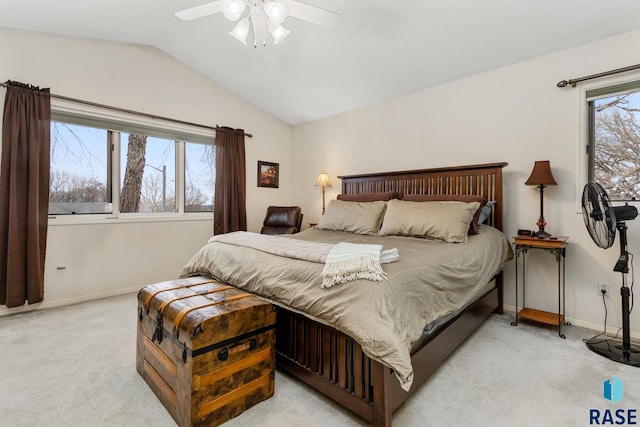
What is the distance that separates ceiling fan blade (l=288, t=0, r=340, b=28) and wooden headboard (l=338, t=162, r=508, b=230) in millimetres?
1929

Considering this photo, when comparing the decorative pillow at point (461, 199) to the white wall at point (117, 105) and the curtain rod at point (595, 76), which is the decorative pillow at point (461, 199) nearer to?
the curtain rod at point (595, 76)

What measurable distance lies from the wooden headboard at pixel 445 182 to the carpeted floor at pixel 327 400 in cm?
128

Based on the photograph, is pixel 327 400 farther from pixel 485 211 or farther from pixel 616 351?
pixel 485 211

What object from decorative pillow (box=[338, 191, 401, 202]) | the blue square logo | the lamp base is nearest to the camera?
the blue square logo

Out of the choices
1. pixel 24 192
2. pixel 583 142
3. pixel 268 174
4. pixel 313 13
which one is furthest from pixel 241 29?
pixel 583 142

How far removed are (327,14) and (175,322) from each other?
2.09 m

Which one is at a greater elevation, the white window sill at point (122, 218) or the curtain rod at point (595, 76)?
the curtain rod at point (595, 76)

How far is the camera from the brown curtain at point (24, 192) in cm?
272

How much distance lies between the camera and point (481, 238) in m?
2.48

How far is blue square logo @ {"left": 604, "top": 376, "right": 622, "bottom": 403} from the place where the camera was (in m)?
1.61

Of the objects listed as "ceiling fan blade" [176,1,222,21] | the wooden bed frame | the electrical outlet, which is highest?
"ceiling fan blade" [176,1,222,21]

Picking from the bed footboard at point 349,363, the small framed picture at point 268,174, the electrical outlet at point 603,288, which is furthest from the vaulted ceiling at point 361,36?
the bed footboard at point 349,363

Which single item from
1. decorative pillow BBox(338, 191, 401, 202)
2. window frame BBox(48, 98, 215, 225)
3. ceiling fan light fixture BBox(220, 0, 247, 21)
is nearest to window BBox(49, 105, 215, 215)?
window frame BBox(48, 98, 215, 225)

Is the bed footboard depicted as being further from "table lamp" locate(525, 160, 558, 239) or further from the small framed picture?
the small framed picture
